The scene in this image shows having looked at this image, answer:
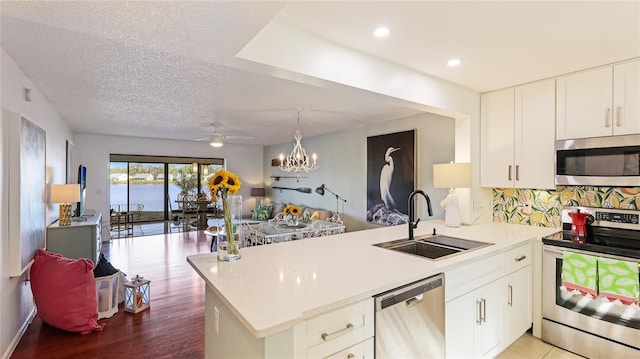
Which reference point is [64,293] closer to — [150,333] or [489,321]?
[150,333]

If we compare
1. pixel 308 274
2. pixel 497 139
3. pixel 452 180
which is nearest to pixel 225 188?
pixel 308 274

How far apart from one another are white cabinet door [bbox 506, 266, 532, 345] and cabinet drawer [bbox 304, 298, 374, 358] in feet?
5.06

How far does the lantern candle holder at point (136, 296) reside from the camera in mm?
3139

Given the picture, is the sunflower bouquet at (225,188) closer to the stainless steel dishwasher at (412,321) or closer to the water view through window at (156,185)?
the stainless steel dishwasher at (412,321)

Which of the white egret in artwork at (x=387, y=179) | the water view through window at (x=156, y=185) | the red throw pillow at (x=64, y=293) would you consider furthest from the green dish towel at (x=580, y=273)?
the water view through window at (x=156, y=185)

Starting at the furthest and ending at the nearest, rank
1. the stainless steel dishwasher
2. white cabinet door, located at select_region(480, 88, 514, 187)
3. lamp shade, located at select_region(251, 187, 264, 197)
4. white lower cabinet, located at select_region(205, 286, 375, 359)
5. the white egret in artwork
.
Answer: lamp shade, located at select_region(251, 187, 264, 197) < the white egret in artwork < white cabinet door, located at select_region(480, 88, 514, 187) < the stainless steel dishwasher < white lower cabinet, located at select_region(205, 286, 375, 359)

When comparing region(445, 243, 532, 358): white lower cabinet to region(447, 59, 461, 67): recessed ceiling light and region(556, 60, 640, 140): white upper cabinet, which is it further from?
region(447, 59, 461, 67): recessed ceiling light

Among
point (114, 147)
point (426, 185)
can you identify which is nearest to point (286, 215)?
point (426, 185)

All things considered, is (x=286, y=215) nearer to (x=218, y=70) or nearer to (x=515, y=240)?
(x=218, y=70)

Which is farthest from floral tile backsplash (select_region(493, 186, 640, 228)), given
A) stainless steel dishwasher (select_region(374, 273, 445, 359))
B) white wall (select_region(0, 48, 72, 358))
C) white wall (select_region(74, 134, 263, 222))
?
white wall (select_region(74, 134, 263, 222))

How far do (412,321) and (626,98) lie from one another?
2.51m

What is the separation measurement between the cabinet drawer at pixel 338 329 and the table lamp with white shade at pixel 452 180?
6.28ft

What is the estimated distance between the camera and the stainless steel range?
206 centimetres

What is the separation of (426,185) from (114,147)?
6.89 meters
